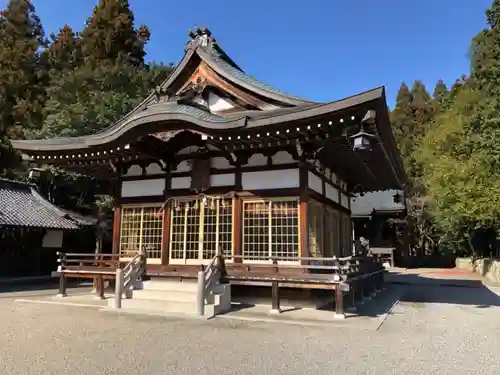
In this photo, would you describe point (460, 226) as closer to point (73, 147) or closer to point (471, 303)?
point (471, 303)

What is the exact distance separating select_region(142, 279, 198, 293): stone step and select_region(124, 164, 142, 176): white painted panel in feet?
12.9

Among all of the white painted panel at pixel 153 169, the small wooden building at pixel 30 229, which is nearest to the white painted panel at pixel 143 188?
the white painted panel at pixel 153 169

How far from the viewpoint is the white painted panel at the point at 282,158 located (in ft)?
36.0

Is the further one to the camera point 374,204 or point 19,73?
point 19,73

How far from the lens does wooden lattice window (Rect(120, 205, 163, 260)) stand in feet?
40.7

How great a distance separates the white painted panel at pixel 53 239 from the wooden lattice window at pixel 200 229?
487 inches

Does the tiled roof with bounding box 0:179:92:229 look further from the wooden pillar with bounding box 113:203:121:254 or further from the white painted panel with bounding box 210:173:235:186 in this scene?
the white painted panel with bounding box 210:173:235:186

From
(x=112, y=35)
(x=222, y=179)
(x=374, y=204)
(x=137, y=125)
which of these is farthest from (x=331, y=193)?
(x=112, y=35)

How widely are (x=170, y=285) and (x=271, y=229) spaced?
3.15 meters

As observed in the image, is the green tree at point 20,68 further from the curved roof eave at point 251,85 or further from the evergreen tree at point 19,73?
the curved roof eave at point 251,85

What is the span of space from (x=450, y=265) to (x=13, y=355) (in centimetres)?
3725

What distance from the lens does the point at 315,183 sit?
11.8m

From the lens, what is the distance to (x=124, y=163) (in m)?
13.4

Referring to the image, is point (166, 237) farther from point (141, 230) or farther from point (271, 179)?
point (271, 179)
